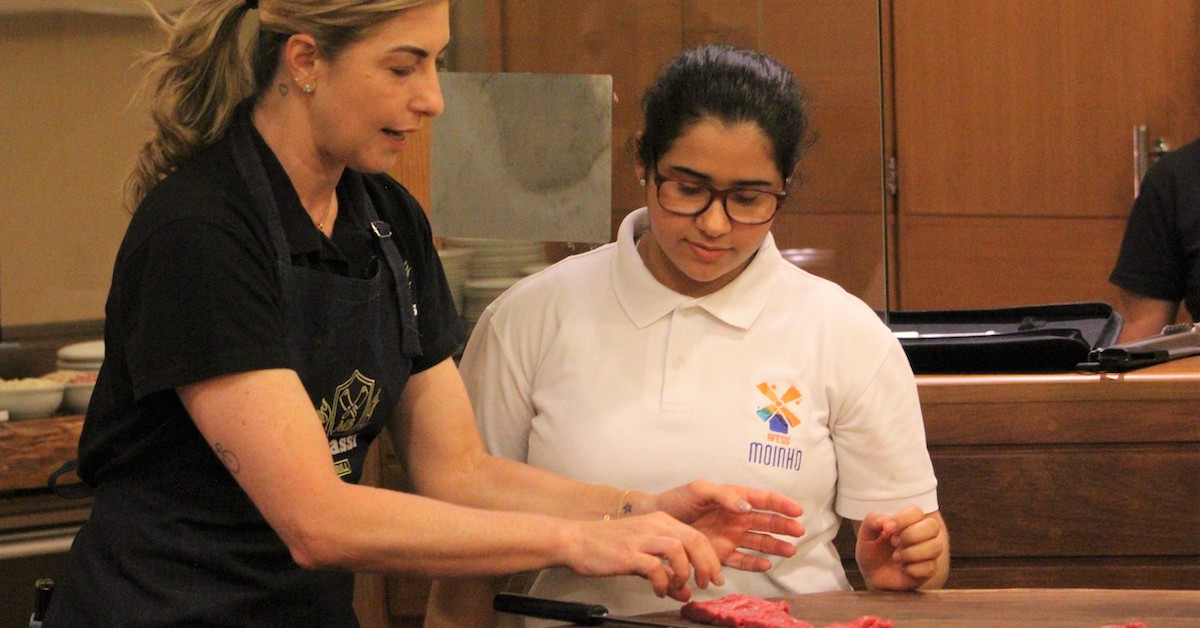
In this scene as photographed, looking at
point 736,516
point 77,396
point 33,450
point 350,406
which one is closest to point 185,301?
point 350,406

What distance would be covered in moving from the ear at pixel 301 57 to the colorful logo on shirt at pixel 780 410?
0.73 m

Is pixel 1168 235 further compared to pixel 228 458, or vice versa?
pixel 1168 235

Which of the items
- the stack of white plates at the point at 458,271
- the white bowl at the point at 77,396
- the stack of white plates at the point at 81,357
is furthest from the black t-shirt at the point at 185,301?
the stack of white plates at the point at 81,357

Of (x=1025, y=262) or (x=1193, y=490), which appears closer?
(x=1193, y=490)

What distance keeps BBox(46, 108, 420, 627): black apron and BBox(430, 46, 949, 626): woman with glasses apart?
328 millimetres

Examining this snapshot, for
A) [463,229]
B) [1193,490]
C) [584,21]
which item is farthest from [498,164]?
[1193,490]

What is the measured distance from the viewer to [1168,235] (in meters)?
3.15

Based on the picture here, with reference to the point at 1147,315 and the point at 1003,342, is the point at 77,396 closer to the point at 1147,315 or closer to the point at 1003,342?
the point at 1003,342

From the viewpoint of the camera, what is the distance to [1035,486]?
7.11 feet

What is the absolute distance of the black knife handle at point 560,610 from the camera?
1481mm

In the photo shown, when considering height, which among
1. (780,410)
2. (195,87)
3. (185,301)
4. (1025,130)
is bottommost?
(780,410)

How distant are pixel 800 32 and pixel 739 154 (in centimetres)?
65

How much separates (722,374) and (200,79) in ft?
2.54

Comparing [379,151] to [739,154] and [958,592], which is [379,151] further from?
[958,592]
